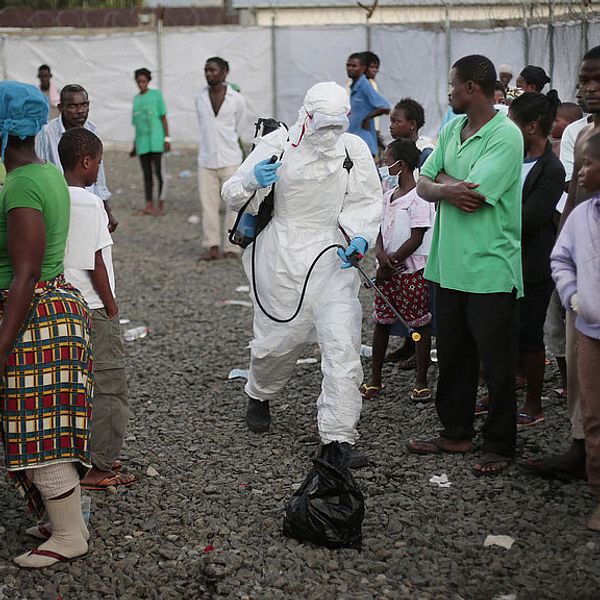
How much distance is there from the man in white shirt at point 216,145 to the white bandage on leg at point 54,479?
6.86 meters

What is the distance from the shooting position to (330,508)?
411 cm

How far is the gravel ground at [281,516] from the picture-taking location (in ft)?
12.7

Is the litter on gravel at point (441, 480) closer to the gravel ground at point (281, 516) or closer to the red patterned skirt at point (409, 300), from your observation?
the gravel ground at point (281, 516)

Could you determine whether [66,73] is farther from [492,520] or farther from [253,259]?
[492,520]

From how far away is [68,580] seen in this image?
154 inches

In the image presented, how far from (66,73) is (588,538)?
18829 mm

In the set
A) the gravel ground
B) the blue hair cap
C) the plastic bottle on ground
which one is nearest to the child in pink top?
the gravel ground

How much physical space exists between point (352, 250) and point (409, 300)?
1.27 m

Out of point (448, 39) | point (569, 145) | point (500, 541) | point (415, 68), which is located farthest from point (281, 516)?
point (415, 68)

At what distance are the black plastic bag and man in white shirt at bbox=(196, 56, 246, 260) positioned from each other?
668 centimetres

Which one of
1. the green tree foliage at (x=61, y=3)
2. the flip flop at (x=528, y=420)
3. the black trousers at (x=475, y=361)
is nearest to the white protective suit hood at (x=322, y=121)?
the black trousers at (x=475, y=361)

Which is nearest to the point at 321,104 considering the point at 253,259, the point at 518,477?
the point at 253,259

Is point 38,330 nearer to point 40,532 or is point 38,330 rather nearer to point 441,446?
point 40,532

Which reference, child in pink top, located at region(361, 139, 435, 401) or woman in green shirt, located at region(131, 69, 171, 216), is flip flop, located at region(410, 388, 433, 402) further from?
woman in green shirt, located at region(131, 69, 171, 216)
